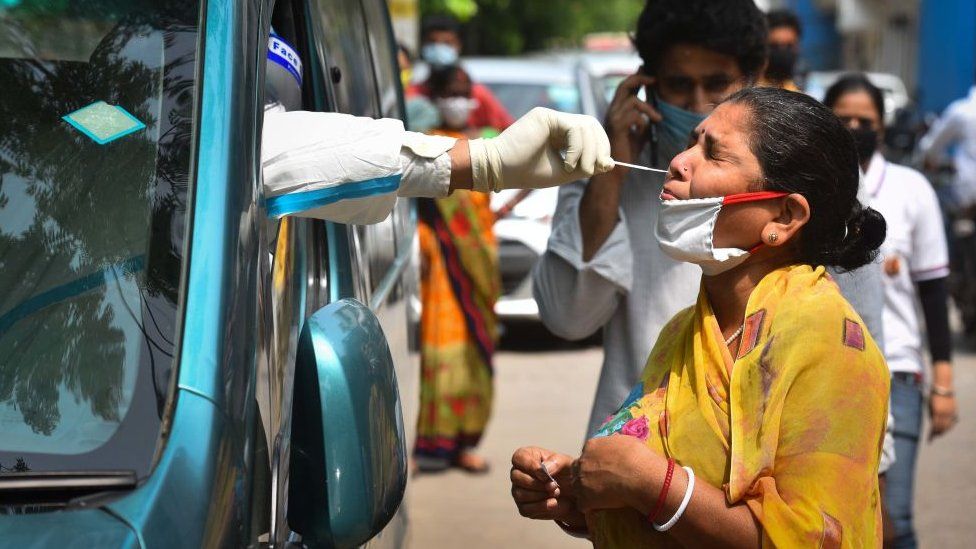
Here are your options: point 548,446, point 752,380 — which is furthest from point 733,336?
point 548,446

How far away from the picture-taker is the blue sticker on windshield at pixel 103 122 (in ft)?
6.48

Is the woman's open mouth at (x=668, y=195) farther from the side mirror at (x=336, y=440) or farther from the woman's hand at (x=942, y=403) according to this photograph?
the woman's hand at (x=942, y=403)

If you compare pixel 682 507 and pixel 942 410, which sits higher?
pixel 682 507

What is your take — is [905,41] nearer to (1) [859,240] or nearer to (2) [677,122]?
(2) [677,122]

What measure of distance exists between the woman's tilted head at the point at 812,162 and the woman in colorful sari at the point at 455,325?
4.29 meters

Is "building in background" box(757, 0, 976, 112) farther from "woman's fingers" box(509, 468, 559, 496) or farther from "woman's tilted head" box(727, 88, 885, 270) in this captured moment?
"woman's fingers" box(509, 468, 559, 496)

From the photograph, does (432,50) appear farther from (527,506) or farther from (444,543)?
(527,506)

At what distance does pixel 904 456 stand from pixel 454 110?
11.6 feet

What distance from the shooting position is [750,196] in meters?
2.15

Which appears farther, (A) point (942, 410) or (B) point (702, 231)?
(A) point (942, 410)

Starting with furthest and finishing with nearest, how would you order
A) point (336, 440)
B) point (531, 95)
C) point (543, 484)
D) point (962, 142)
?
point (531, 95) < point (962, 142) < point (543, 484) < point (336, 440)

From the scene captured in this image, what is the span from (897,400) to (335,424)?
2.68m

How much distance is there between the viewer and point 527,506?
7.48ft

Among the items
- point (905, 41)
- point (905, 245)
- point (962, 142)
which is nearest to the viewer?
point (905, 245)
